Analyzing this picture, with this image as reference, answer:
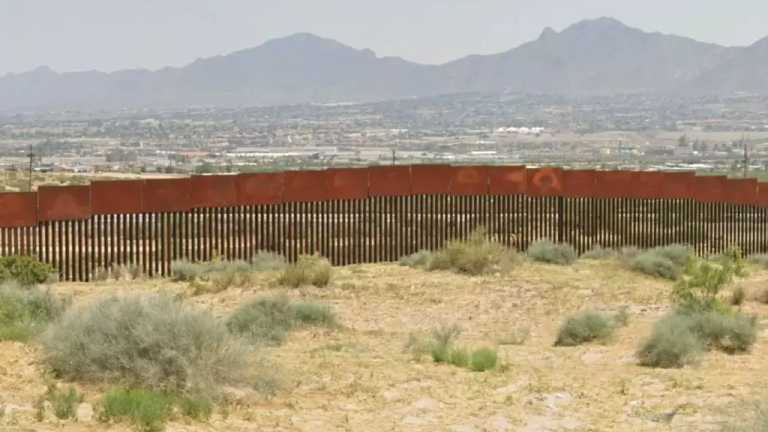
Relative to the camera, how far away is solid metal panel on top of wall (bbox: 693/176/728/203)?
34938mm

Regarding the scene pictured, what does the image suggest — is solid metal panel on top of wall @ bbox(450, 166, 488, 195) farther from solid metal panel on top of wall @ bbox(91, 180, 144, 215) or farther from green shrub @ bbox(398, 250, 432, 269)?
solid metal panel on top of wall @ bbox(91, 180, 144, 215)

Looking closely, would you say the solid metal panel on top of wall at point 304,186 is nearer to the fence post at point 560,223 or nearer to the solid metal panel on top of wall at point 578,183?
the fence post at point 560,223

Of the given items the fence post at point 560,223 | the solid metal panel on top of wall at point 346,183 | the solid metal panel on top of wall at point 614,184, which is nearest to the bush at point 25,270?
the solid metal panel on top of wall at point 346,183

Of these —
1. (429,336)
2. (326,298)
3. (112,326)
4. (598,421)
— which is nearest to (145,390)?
(112,326)

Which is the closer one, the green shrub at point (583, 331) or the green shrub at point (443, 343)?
the green shrub at point (443, 343)

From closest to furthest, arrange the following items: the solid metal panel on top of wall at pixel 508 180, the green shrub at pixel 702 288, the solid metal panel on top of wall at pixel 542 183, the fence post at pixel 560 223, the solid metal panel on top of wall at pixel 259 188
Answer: the green shrub at pixel 702 288
the solid metal panel on top of wall at pixel 259 188
the fence post at pixel 560 223
the solid metal panel on top of wall at pixel 508 180
the solid metal panel on top of wall at pixel 542 183

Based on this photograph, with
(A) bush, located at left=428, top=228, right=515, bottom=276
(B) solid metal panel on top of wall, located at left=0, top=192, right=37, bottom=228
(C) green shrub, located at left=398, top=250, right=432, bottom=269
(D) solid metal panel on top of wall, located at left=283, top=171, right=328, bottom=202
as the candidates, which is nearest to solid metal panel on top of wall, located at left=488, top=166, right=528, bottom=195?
(D) solid metal panel on top of wall, located at left=283, top=171, right=328, bottom=202

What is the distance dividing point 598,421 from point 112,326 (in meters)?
4.57

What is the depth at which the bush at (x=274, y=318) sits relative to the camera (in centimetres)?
1649

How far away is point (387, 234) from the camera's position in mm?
30562

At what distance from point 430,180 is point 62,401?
71.5ft

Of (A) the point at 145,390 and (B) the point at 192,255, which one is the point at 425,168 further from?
(A) the point at 145,390

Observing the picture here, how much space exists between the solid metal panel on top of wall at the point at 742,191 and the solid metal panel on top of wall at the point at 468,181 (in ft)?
23.6

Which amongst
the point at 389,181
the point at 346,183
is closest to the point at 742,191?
the point at 389,181
